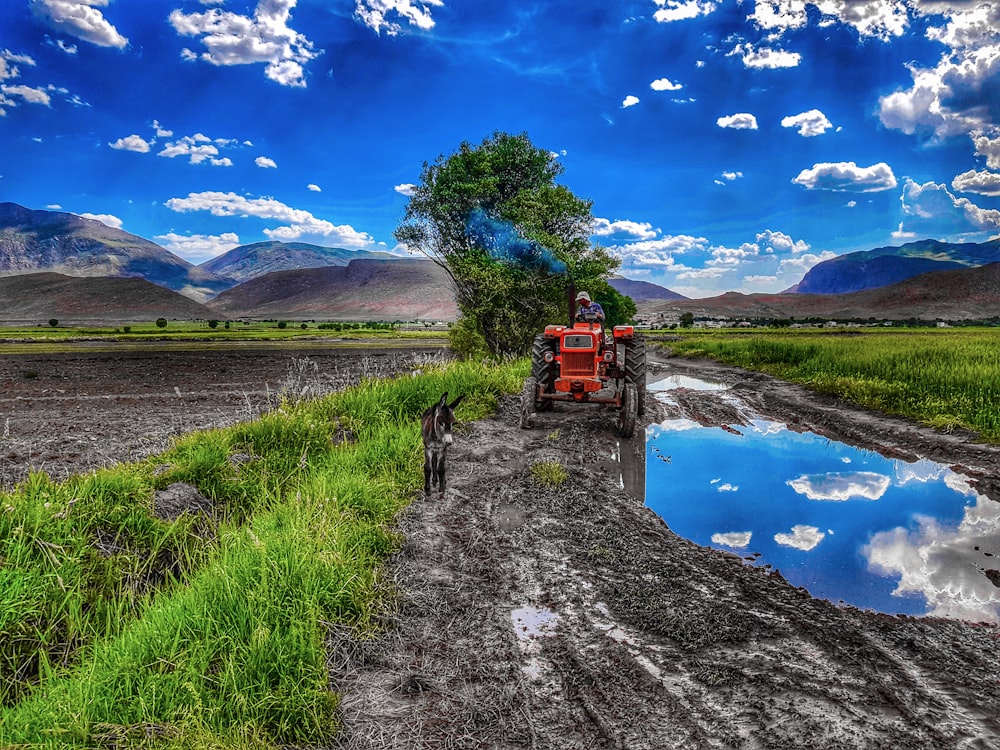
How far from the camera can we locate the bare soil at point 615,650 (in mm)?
2652

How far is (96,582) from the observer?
457 centimetres

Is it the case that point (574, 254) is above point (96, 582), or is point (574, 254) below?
above

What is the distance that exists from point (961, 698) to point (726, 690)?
1.29 metres

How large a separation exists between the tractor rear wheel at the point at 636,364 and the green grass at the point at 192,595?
15.9ft

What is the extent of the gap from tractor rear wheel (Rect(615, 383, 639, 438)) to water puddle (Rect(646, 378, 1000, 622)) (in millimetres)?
494

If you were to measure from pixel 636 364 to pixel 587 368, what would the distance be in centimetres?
116

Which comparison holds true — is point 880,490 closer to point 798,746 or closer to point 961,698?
point 961,698

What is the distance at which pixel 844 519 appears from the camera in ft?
19.7

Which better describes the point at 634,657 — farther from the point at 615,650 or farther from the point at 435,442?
the point at 435,442

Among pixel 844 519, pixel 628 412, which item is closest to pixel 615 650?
pixel 844 519

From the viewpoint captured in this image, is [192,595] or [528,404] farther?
[528,404]

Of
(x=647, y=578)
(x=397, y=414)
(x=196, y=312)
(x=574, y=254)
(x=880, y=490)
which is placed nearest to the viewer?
(x=647, y=578)

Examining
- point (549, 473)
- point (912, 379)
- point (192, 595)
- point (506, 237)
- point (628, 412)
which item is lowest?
point (549, 473)

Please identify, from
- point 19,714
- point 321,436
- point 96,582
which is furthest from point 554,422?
point 19,714
